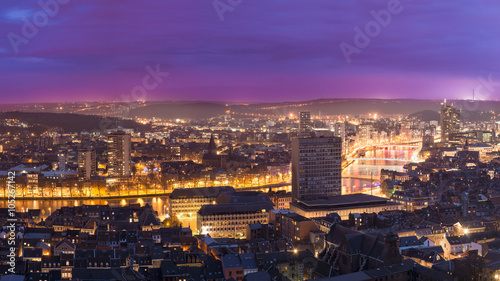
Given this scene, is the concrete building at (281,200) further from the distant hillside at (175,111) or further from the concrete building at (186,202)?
the distant hillside at (175,111)

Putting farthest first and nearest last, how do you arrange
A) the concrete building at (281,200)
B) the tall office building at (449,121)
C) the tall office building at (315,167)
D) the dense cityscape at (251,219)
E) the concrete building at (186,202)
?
the tall office building at (449,121) → the concrete building at (281,200) → the tall office building at (315,167) → the concrete building at (186,202) → the dense cityscape at (251,219)

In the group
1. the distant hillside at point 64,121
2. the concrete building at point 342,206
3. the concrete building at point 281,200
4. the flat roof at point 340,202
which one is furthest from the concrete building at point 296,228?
the distant hillside at point 64,121

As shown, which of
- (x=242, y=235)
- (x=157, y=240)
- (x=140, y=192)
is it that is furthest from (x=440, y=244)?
(x=140, y=192)

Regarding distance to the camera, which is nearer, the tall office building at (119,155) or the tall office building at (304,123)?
the tall office building at (119,155)

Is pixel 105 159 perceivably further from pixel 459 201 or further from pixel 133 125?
pixel 133 125

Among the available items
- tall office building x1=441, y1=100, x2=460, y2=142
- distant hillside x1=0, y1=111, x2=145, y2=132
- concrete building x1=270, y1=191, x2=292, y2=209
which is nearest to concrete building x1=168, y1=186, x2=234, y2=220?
concrete building x1=270, y1=191, x2=292, y2=209

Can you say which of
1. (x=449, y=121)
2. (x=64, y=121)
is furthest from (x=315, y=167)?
(x=64, y=121)

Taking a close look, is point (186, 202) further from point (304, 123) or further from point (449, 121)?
point (449, 121)
